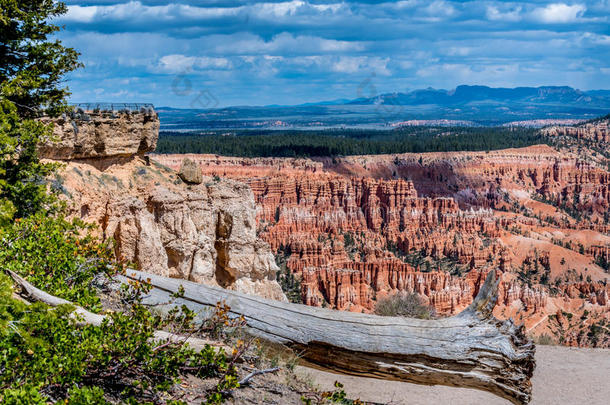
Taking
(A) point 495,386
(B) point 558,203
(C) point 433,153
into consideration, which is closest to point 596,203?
(B) point 558,203

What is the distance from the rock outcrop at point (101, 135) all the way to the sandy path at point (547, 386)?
7.49 m

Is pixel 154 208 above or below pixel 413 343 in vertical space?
above

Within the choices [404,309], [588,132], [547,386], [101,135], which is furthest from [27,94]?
[588,132]

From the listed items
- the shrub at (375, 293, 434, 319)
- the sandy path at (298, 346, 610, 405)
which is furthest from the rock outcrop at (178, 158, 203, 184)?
the shrub at (375, 293, 434, 319)

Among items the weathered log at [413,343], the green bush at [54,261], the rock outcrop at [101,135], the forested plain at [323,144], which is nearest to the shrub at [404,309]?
the rock outcrop at [101,135]

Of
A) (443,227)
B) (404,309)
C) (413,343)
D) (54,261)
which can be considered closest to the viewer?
(413,343)

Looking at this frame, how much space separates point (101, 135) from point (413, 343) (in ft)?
31.2

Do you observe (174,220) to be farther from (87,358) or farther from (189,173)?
(87,358)

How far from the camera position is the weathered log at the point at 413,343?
7.21 m

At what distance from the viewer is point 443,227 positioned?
3187 inches

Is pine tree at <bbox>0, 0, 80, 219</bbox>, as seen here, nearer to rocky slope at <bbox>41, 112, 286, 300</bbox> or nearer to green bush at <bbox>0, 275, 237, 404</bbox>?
rocky slope at <bbox>41, 112, 286, 300</bbox>

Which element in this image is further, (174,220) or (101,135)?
(174,220)

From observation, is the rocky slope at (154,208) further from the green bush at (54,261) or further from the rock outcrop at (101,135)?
the green bush at (54,261)

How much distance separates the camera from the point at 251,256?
1773cm
